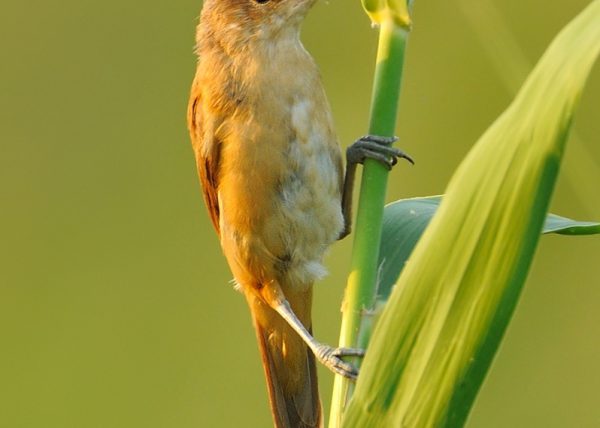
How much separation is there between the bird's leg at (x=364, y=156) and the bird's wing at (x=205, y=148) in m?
0.24

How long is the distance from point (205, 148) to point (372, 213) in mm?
690

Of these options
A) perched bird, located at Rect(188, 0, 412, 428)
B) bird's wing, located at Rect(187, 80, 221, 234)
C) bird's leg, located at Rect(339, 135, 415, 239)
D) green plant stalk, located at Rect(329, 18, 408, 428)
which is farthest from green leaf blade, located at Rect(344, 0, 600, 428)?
bird's wing, located at Rect(187, 80, 221, 234)

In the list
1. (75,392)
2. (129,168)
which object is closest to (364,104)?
(129,168)

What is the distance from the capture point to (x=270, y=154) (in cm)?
162

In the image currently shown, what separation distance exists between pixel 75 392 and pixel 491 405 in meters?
1.26

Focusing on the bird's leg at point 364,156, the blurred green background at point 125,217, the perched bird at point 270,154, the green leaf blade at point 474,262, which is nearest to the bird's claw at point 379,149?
the bird's leg at point 364,156

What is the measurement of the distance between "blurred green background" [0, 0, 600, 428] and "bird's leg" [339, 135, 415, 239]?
3.08 feet

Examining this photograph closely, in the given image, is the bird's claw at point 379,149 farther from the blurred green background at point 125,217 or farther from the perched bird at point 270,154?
the blurred green background at point 125,217

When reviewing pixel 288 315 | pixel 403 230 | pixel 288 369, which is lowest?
pixel 288 369

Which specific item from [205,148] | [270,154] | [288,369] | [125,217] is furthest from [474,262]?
[125,217]

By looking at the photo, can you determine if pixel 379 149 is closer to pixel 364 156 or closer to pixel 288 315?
pixel 364 156

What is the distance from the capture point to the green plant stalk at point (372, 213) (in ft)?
3.52

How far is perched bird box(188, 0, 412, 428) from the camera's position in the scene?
5.29ft

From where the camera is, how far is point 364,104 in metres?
2.76
